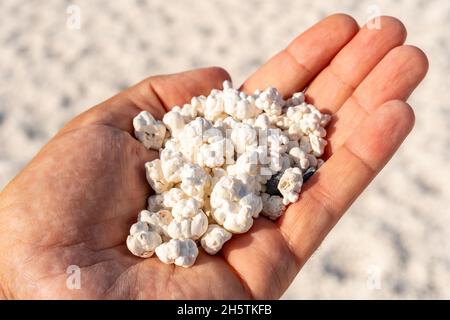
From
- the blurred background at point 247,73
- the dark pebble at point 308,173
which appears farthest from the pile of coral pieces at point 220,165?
the blurred background at point 247,73

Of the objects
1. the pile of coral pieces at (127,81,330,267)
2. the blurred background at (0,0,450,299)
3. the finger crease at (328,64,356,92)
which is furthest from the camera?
the blurred background at (0,0,450,299)

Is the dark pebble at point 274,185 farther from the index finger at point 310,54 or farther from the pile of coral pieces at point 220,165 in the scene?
the index finger at point 310,54

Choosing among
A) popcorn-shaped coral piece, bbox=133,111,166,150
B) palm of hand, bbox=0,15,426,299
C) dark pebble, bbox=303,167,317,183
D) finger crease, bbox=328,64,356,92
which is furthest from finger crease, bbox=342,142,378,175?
popcorn-shaped coral piece, bbox=133,111,166,150

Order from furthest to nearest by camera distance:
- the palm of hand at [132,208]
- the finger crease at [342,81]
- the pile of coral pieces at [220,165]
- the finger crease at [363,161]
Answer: the finger crease at [342,81], the finger crease at [363,161], the pile of coral pieces at [220,165], the palm of hand at [132,208]

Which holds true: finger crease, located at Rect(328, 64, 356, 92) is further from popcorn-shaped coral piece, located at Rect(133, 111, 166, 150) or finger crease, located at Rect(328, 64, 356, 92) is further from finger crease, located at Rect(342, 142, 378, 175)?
popcorn-shaped coral piece, located at Rect(133, 111, 166, 150)

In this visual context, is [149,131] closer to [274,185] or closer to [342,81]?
[274,185]
